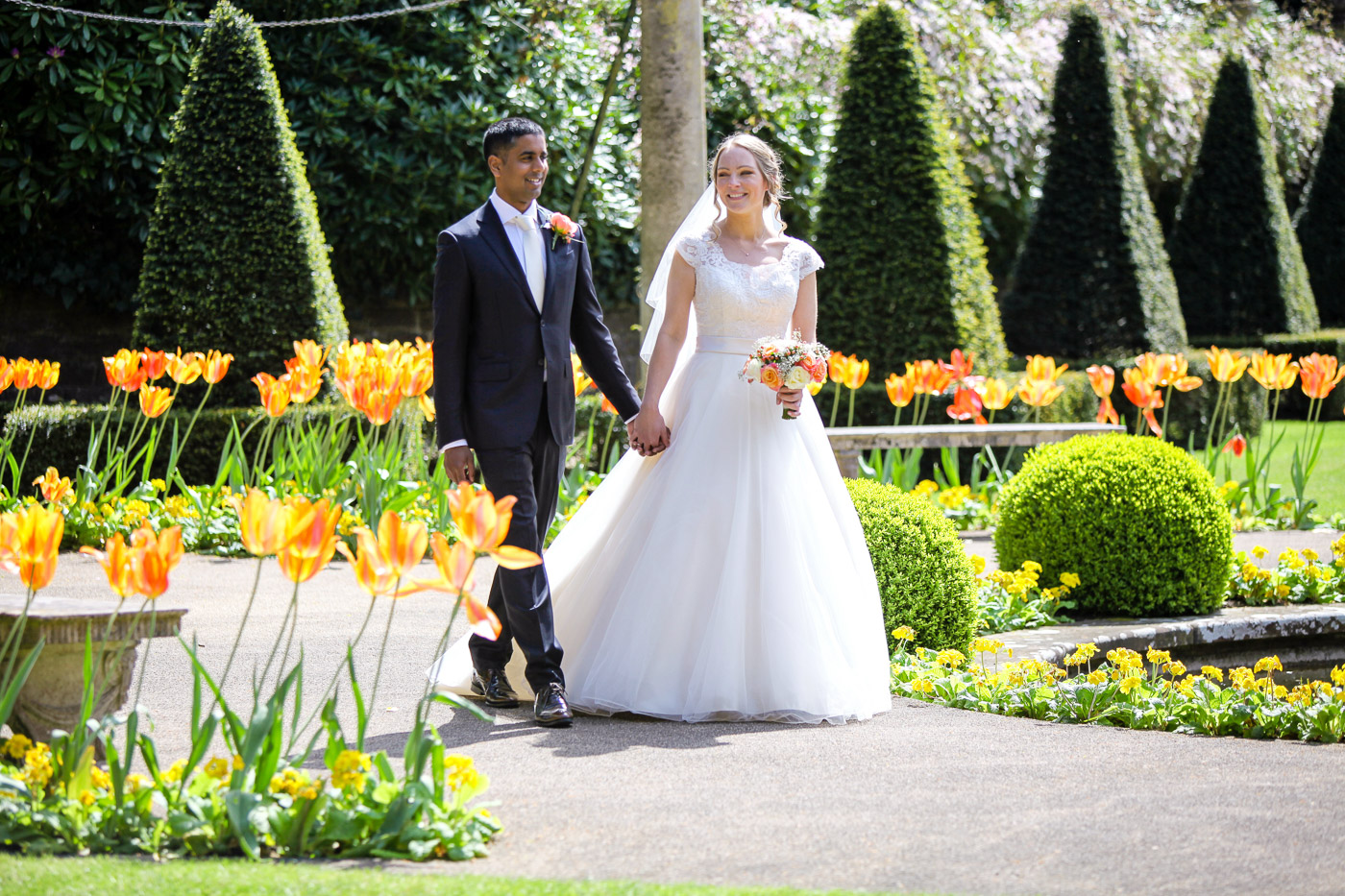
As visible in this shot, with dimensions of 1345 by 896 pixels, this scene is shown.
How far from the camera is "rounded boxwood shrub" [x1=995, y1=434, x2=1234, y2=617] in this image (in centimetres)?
630

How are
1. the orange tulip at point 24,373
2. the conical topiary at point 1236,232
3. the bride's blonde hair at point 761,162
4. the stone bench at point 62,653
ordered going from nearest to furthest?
the stone bench at point 62,653 → the bride's blonde hair at point 761,162 → the orange tulip at point 24,373 → the conical topiary at point 1236,232

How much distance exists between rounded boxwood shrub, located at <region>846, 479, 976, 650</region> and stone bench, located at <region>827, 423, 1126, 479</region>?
2.36 m

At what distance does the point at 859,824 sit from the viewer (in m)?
3.19

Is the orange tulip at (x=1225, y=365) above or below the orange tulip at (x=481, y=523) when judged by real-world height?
above

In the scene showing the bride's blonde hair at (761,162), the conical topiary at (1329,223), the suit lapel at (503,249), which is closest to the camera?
the suit lapel at (503,249)

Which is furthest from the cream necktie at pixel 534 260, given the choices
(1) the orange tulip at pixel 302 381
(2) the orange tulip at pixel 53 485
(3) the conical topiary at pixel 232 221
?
(3) the conical topiary at pixel 232 221

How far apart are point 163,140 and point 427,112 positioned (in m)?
2.36

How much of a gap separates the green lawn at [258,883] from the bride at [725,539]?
164 centimetres

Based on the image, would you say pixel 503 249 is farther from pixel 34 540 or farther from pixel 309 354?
pixel 309 354

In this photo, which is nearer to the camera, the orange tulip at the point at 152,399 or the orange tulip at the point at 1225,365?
the orange tulip at the point at 152,399

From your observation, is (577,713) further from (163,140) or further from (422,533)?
(163,140)

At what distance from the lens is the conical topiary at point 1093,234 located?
13883 millimetres

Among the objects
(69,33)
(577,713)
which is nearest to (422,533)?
(577,713)

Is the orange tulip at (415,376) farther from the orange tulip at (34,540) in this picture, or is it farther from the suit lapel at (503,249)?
the orange tulip at (34,540)
